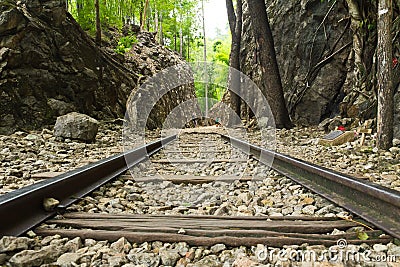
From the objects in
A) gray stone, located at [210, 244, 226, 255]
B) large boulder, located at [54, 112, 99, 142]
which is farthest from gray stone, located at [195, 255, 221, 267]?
large boulder, located at [54, 112, 99, 142]

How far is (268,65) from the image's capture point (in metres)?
8.16

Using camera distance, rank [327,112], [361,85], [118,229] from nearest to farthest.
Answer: [118,229] < [361,85] < [327,112]

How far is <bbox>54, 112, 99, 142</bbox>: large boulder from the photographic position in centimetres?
504

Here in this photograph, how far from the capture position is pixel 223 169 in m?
3.42

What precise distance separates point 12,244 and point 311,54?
9265 mm

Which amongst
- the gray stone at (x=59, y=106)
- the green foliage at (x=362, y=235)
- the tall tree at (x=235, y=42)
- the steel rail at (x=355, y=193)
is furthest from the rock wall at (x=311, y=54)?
the green foliage at (x=362, y=235)

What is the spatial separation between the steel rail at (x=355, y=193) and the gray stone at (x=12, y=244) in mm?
1362

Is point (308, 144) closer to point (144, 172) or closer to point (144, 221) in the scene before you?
point (144, 172)

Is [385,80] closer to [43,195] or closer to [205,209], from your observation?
[205,209]

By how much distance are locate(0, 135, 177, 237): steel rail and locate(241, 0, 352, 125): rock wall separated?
655 cm

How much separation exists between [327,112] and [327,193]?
6911 millimetres

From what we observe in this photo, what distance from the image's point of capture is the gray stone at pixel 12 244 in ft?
3.77

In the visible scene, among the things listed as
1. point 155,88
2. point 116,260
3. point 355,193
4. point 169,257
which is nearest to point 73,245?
point 116,260

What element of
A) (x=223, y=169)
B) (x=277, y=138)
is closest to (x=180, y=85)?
(x=277, y=138)
